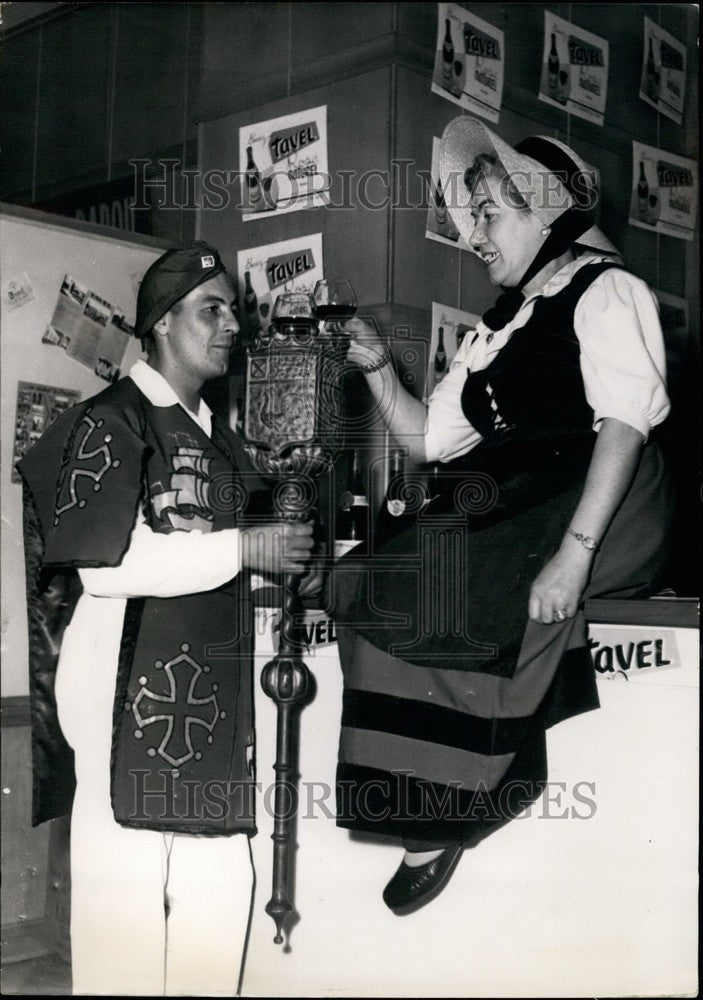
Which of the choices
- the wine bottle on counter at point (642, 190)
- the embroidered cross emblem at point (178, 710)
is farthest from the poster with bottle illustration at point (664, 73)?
the embroidered cross emblem at point (178, 710)

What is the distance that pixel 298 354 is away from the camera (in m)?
1.96

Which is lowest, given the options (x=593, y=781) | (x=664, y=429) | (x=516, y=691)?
(x=593, y=781)

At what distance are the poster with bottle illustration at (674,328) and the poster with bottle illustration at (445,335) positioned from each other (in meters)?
0.42

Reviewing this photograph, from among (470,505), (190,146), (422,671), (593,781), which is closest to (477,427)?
(470,505)

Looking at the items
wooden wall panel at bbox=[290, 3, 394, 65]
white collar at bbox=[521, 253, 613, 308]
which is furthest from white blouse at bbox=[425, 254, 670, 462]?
wooden wall panel at bbox=[290, 3, 394, 65]

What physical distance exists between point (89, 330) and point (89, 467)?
0.38 metres

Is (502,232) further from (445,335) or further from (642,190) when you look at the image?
(642,190)

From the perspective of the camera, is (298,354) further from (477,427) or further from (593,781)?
(593,781)

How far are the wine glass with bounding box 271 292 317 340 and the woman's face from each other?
0.35 meters

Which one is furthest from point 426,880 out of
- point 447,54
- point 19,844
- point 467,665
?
point 447,54

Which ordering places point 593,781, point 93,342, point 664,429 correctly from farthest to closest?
point 93,342 → point 664,429 → point 593,781

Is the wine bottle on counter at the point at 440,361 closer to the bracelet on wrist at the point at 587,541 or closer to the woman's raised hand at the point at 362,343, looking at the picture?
the woman's raised hand at the point at 362,343

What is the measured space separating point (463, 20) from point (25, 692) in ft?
5.45

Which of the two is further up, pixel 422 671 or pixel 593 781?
pixel 422 671
